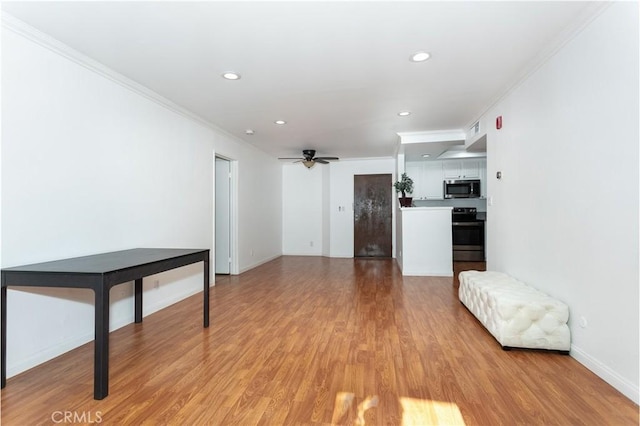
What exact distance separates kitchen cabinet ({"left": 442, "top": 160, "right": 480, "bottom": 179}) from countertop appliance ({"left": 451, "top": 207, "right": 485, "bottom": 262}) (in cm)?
105

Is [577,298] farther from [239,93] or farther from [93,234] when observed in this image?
[93,234]

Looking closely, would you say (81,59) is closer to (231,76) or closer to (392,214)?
(231,76)

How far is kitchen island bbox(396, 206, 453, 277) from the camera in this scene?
525 cm

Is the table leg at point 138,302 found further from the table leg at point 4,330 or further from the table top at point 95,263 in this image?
the table leg at point 4,330

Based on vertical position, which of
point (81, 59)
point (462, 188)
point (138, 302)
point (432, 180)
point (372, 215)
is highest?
point (81, 59)

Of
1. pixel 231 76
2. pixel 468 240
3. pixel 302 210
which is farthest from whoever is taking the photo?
pixel 302 210

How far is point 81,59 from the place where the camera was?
2.53 metres

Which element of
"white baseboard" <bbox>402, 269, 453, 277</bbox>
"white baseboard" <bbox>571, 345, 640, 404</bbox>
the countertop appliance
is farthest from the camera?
the countertop appliance

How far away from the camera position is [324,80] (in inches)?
119

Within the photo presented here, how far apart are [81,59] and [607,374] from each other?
4.45 m

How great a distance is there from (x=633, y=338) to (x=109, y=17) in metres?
3.79

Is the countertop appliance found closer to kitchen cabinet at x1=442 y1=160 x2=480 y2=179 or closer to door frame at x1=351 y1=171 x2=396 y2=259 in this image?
kitchen cabinet at x1=442 y1=160 x2=480 y2=179

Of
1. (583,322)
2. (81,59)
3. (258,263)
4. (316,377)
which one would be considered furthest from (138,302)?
(583,322)

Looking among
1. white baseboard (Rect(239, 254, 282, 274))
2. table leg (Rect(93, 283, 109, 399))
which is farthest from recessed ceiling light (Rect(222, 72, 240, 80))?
white baseboard (Rect(239, 254, 282, 274))
